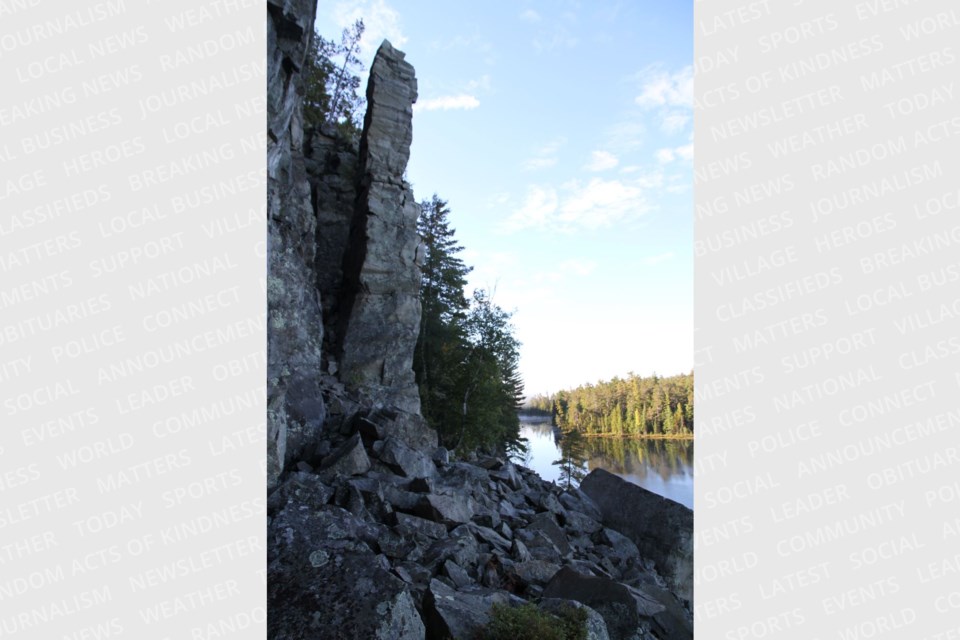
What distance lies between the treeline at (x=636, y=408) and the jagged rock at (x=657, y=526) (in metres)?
23.8

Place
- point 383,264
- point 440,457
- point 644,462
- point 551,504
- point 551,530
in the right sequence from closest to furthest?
point 551,530, point 551,504, point 440,457, point 383,264, point 644,462

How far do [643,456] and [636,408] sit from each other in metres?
9.21

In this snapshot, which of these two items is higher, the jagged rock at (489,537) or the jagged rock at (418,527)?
the jagged rock at (418,527)

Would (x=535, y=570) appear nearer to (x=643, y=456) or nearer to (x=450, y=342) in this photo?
(x=450, y=342)

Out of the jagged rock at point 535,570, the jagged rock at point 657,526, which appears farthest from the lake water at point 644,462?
the jagged rock at point 535,570

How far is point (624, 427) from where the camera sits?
4884 cm

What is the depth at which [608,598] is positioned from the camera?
4797 millimetres

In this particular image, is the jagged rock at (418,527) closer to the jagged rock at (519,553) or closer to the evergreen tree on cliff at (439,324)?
the jagged rock at (519,553)

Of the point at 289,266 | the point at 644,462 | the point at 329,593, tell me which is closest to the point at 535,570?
the point at 329,593

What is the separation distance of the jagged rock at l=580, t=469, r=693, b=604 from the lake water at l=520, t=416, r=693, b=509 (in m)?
12.3

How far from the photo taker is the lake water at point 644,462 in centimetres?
2717

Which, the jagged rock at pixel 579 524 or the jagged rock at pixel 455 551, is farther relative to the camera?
the jagged rock at pixel 579 524

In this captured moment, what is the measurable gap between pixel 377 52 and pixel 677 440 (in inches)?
1323

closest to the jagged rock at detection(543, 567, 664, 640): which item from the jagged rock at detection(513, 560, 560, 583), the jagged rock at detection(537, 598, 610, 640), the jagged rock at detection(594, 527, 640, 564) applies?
the jagged rock at detection(513, 560, 560, 583)
